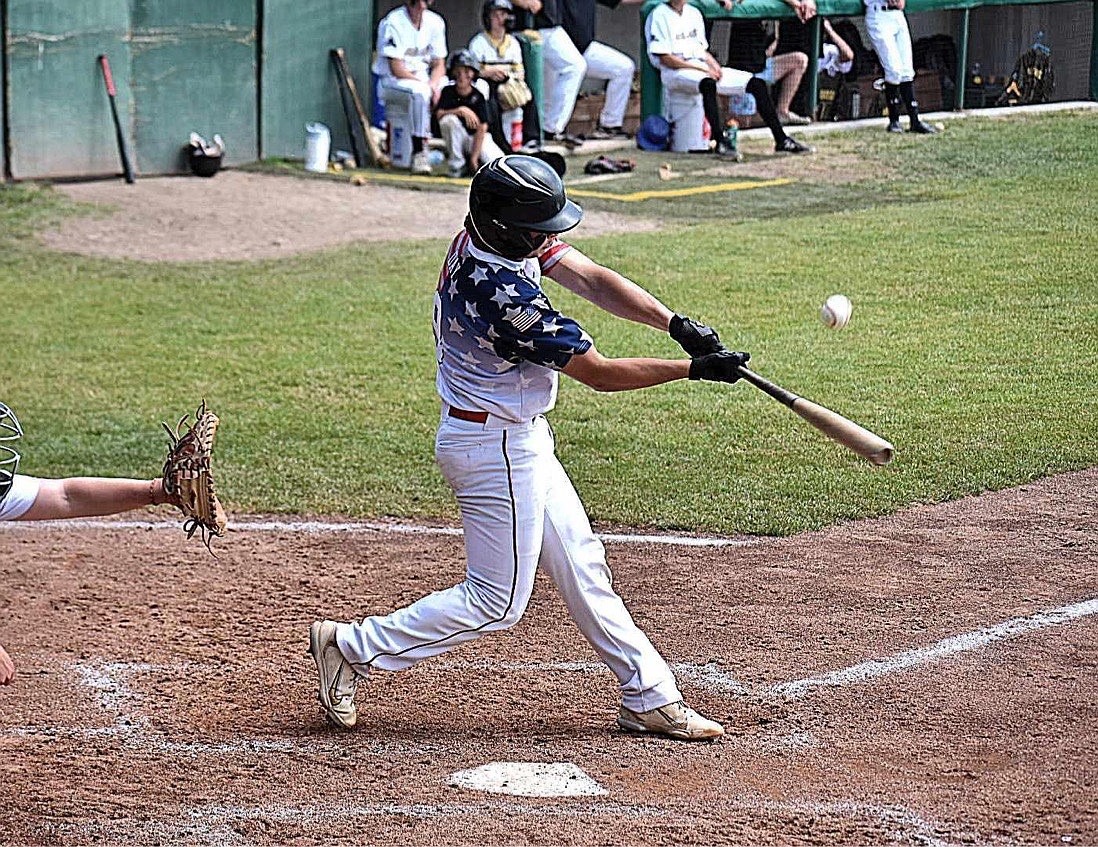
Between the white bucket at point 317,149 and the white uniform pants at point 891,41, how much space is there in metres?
6.24

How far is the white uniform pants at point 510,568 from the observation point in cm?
441

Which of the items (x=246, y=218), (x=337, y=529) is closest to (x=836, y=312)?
(x=337, y=529)

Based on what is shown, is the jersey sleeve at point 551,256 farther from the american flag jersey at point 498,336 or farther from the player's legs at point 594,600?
the player's legs at point 594,600

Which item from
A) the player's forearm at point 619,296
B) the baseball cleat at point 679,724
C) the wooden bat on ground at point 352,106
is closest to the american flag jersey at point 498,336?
the player's forearm at point 619,296

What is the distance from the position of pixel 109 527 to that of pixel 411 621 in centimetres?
299

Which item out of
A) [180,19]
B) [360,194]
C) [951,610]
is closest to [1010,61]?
[360,194]

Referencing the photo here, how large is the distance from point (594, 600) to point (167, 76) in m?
12.9

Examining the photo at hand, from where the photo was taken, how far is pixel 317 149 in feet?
53.5

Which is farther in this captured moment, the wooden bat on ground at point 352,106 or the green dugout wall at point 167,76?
the wooden bat on ground at point 352,106

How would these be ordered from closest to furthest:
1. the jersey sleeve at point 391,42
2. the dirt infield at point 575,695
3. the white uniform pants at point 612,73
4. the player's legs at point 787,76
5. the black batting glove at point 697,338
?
1. the dirt infield at point 575,695
2. the black batting glove at point 697,338
3. the jersey sleeve at point 391,42
4. the player's legs at point 787,76
5. the white uniform pants at point 612,73

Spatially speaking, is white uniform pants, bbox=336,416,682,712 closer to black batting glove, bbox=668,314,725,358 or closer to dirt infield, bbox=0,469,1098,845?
dirt infield, bbox=0,469,1098,845

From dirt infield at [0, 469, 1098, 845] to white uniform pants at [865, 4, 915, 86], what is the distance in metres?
10.7

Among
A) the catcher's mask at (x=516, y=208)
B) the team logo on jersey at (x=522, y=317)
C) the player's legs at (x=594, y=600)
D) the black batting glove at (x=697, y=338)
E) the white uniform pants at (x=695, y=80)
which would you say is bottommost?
the player's legs at (x=594, y=600)

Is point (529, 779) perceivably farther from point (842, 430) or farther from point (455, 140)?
point (455, 140)
